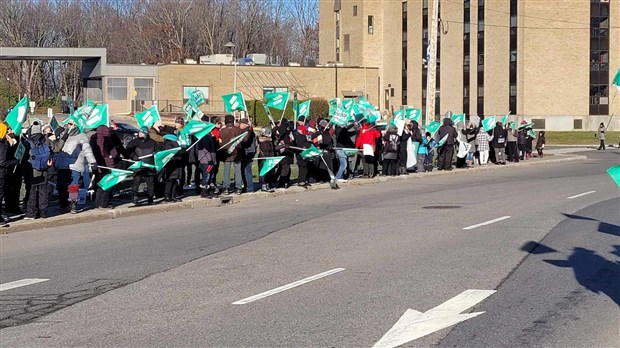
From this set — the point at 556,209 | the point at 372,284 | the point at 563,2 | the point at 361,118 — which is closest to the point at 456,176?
the point at 361,118

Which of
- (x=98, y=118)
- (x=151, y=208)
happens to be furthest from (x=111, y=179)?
(x=98, y=118)

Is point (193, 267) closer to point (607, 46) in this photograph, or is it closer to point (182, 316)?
point (182, 316)

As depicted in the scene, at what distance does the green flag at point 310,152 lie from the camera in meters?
23.6

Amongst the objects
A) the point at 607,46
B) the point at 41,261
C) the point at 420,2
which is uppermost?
the point at 420,2

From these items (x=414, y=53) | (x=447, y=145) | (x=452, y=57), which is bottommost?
(x=447, y=145)

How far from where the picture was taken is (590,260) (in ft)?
38.6

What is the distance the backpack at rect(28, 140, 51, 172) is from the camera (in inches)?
663

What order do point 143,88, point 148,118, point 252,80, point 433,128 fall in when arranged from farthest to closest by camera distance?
point 252,80 < point 143,88 < point 433,128 < point 148,118

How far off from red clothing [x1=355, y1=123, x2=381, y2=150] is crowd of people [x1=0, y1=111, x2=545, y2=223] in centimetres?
3

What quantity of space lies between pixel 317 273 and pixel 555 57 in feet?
197

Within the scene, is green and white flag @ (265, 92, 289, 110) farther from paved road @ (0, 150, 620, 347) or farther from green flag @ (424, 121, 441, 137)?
green flag @ (424, 121, 441, 137)

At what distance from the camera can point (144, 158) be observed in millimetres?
19219

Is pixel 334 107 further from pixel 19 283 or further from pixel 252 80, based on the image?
pixel 252 80

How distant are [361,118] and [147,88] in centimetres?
4422
